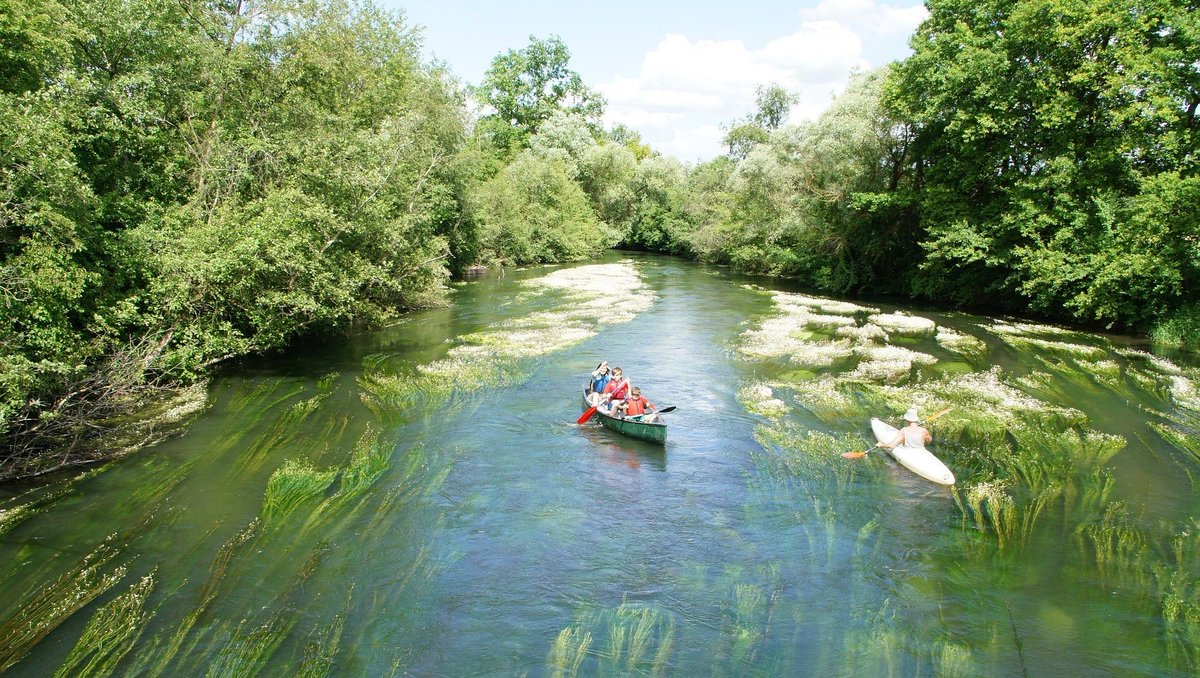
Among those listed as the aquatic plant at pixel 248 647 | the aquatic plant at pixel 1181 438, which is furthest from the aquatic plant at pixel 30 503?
the aquatic plant at pixel 1181 438

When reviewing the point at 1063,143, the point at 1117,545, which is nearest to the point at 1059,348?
the point at 1063,143

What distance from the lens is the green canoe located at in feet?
62.5

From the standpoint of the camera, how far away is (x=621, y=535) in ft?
46.5

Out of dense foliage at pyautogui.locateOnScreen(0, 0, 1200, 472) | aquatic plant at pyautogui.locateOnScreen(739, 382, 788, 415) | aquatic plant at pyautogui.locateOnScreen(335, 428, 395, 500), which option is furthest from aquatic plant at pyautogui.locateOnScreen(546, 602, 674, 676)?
dense foliage at pyautogui.locateOnScreen(0, 0, 1200, 472)

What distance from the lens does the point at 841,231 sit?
50.4 m

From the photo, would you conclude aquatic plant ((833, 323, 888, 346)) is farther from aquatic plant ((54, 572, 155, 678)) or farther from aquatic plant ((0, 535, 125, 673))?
aquatic plant ((0, 535, 125, 673))

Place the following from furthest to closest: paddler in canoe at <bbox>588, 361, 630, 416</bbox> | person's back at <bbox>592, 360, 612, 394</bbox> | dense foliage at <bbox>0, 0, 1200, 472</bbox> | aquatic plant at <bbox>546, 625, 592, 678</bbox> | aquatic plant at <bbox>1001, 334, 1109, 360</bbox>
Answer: aquatic plant at <bbox>1001, 334, 1109, 360</bbox>
person's back at <bbox>592, 360, 612, 394</bbox>
paddler in canoe at <bbox>588, 361, 630, 416</bbox>
dense foliage at <bbox>0, 0, 1200, 472</bbox>
aquatic plant at <bbox>546, 625, 592, 678</bbox>

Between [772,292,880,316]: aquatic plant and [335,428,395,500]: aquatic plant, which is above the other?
[772,292,880,316]: aquatic plant

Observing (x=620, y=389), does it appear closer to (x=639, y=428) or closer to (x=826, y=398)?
(x=639, y=428)

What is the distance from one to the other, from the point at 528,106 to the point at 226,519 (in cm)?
10789

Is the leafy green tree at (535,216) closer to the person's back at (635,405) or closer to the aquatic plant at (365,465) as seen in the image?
the person's back at (635,405)

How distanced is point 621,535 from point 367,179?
22.1 metres

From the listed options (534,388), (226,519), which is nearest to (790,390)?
(534,388)

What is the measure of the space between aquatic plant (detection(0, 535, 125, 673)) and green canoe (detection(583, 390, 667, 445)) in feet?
40.3
